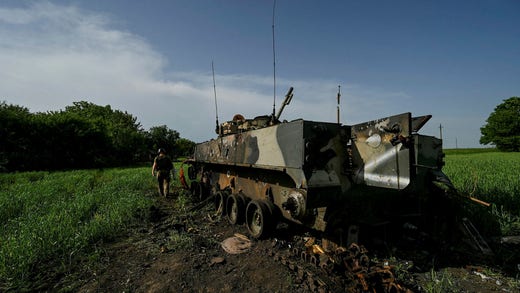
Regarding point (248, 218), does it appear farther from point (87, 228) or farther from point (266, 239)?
point (87, 228)

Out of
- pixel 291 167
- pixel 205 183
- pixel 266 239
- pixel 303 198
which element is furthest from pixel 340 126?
pixel 205 183

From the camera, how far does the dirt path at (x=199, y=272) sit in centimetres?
322

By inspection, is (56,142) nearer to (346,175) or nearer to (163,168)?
(163,168)

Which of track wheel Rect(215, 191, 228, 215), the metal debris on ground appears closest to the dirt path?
the metal debris on ground

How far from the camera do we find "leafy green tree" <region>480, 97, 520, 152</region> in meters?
45.0

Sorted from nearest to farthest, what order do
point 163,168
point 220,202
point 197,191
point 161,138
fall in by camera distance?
point 220,202 < point 197,191 < point 163,168 < point 161,138

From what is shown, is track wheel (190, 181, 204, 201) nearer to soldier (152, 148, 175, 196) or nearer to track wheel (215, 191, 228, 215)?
soldier (152, 148, 175, 196)

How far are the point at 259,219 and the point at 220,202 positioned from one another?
215cm

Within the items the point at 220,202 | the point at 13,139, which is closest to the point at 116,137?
the point at 13,139

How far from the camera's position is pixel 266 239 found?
480cm

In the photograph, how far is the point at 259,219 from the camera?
5.04 metres

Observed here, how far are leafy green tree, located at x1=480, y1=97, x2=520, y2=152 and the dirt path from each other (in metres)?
57.6

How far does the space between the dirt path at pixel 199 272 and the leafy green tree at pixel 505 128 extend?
57615 mm

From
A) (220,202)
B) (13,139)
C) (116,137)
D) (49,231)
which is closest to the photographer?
(49,231)
